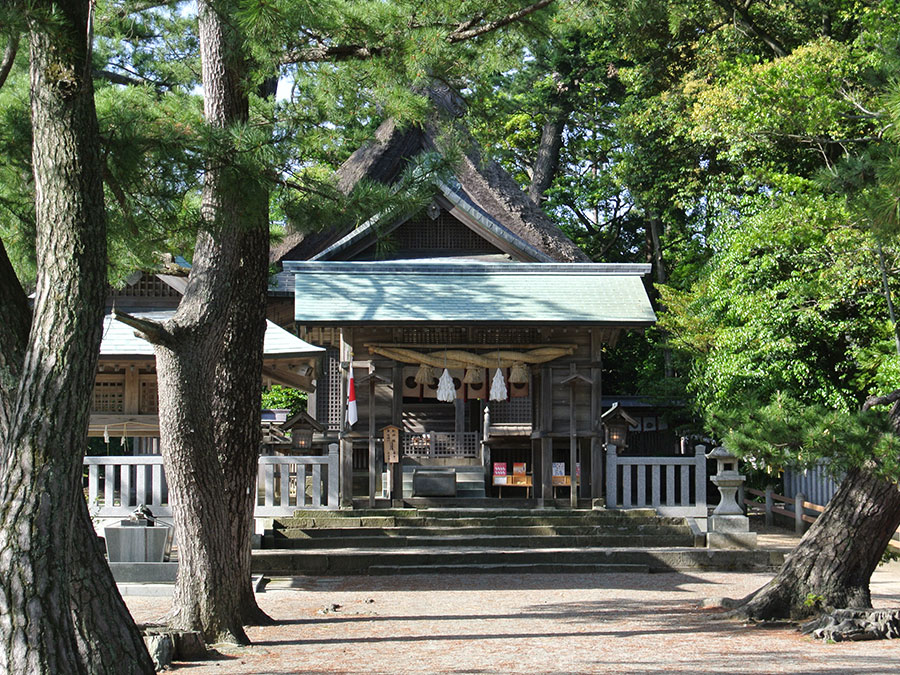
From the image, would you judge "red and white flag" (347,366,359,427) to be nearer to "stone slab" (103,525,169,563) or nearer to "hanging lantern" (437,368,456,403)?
"hanging lantern" (437,368,456,403)

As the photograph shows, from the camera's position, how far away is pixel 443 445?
60.7 ft

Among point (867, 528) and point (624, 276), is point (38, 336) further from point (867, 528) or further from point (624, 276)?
point (624, 276)

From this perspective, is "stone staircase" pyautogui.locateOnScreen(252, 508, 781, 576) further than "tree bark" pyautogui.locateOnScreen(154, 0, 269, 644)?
Yes

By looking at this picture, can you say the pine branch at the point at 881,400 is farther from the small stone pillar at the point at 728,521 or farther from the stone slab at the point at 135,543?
the stone slab at the point at 135,543

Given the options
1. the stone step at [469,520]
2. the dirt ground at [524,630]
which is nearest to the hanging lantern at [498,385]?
the stone step at [469,520]

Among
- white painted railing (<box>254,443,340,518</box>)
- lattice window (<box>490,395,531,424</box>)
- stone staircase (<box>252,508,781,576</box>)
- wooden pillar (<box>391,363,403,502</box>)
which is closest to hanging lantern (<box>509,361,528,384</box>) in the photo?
wooden pillar (<box>391,363,403,502</box>)

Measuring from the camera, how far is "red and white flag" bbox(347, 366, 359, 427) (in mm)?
15367

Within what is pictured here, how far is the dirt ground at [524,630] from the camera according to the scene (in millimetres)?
6973

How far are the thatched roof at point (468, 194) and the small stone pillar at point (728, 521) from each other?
6.75 meters

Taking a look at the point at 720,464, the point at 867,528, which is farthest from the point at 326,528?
the point at 867,528

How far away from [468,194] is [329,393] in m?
4.95

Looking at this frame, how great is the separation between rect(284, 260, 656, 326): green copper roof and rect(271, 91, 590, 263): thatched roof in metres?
2.93

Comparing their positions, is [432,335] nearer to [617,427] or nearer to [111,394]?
[617,427]

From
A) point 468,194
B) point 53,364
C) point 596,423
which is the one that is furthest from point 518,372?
point 53,364
